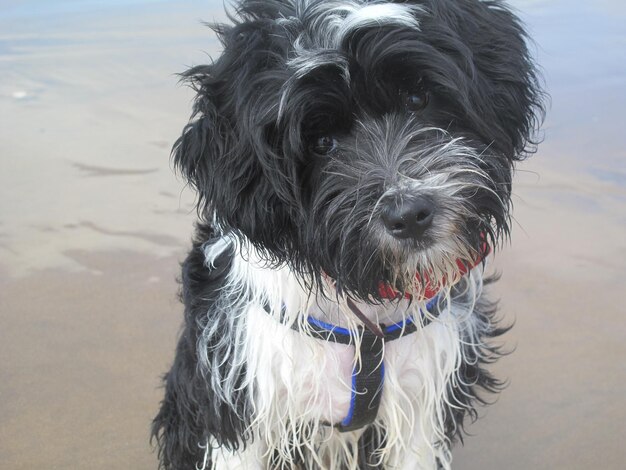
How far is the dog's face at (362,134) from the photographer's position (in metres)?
2.21

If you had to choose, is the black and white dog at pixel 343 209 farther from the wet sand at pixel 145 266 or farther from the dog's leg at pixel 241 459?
the wet sand at pixel 145 266

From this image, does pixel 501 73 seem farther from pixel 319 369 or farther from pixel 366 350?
pixel 319 369

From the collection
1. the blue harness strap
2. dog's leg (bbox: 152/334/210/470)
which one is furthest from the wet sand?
the blue harness strap

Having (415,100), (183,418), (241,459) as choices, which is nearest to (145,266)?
(183,418)

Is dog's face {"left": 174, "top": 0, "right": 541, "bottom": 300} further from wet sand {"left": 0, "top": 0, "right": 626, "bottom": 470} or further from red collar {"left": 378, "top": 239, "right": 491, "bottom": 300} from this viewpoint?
wet sand {"left": 0, "top": 0, "right": 626, "bottom": 470}

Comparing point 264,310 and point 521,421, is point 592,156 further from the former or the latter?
point 264,310

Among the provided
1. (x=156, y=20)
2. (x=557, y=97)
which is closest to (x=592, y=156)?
(x=557, y=97)

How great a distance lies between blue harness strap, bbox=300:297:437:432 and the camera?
2.59 metres

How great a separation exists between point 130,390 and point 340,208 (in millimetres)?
1605

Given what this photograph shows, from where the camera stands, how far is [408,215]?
2150mm

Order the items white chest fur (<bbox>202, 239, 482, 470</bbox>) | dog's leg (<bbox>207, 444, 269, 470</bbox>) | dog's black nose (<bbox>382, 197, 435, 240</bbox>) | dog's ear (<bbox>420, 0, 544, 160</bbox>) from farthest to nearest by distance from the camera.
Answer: dog's leg (<bbox>207, 444, 269, 470</bbox>), white chest fur (<bbox>202, 239, 482, 470</bbox>), dog's ear (<bbox>420, 0, 544, 160</bbox>), dog's black nose (<bbox>382, 197, 435, 240</bbox>)

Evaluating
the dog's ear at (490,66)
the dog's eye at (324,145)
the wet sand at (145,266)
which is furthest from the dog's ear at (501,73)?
the wet sand at (145,266)

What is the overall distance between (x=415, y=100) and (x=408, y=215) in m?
0.35

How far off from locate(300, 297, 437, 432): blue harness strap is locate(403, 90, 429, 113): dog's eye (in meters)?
0.58
